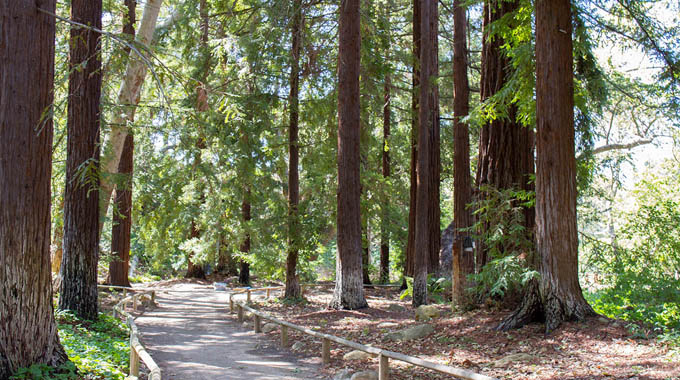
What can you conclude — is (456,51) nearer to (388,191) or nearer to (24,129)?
(388,191)

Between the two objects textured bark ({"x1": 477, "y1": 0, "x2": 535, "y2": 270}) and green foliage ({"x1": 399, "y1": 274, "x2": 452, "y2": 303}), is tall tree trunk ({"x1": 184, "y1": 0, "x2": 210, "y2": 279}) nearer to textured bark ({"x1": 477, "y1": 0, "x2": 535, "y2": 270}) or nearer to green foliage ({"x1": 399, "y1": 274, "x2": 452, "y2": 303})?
green foliage ({"x1": 399, "y1": 274, "x2": 452, "y2": 303})

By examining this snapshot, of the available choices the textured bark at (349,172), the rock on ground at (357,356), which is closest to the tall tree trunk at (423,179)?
the textured bark at (349,172)

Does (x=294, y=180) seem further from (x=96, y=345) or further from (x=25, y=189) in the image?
(x=25, y=189)

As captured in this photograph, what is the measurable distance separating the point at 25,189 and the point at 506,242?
7173 mm

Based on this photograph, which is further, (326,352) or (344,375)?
(326,352)

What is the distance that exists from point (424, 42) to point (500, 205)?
20.6 feet

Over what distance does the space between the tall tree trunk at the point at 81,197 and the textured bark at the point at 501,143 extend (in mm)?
7379

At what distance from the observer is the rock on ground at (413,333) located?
354 inches

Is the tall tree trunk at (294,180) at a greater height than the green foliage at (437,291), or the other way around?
the tall tree trunk at (294,180)

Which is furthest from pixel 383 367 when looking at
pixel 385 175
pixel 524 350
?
pixel 385 175

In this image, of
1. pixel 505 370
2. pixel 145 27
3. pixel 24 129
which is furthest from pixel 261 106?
pixel 505 370

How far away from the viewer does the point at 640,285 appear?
947 cm

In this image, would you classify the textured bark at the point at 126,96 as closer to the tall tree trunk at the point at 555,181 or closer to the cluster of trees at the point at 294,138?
the cluster of trees at the point at 294,138

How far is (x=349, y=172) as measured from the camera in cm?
1342
